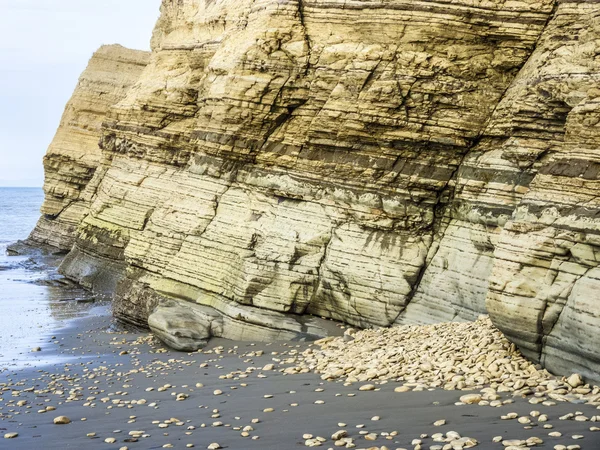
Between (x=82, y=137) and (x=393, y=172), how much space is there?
20.8m

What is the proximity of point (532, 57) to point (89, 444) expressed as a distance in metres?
8.17

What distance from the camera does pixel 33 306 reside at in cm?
1884

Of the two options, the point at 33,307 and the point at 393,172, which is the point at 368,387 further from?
the point at 33,307

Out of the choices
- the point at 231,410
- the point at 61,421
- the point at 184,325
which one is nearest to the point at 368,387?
the point at 231,410

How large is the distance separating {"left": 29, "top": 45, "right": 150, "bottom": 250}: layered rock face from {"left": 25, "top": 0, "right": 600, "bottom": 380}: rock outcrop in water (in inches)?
593

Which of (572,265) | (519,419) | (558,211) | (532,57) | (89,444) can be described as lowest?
(89,444)

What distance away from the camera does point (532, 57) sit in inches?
459

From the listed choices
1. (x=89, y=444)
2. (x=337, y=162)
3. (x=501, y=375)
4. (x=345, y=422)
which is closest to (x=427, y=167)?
(x=337, y=162)

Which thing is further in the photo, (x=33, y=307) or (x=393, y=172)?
(x=33, y=307)

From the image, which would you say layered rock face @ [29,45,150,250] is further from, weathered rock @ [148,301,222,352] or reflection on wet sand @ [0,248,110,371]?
weathered rock @ [148,301,222,352]

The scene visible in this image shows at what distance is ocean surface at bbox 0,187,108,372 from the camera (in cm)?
1402

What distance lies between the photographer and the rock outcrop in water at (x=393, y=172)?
8938mm

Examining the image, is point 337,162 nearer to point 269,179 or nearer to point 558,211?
point 269,179

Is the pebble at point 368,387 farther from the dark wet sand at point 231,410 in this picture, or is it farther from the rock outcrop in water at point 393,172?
the rock outcrop in water at point 393,172
